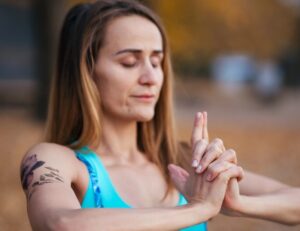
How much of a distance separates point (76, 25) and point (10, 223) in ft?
12.3

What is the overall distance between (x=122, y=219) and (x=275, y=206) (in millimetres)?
815

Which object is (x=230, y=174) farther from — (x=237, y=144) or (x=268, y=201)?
(x=237, y=144)

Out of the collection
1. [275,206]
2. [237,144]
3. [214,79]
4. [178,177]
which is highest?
[178,177]

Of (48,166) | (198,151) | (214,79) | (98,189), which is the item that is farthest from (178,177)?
(214,79)

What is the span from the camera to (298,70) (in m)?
33.0

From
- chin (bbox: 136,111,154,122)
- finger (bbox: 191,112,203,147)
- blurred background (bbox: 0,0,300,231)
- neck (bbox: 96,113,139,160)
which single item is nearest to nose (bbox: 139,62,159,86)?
chin (bbox: 136,111,154,122)

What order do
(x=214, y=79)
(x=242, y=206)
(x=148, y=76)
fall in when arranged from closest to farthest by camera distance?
(x=242, y=206) < (x=148, y=76) < (x=214, y=79)

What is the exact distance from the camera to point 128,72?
10.2ft

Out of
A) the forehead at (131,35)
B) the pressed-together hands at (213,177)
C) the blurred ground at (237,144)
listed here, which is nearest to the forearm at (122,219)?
the pressed-together hands at (213,177)

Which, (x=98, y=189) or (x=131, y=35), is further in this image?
(x=131, y=35)

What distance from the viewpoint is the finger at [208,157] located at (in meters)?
2.62

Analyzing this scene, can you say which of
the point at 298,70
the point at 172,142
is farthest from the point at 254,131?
the point at 298,70

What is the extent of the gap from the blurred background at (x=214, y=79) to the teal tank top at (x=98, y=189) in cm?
155

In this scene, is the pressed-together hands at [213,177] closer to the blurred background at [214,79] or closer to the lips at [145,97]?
the lips at [145,97]
